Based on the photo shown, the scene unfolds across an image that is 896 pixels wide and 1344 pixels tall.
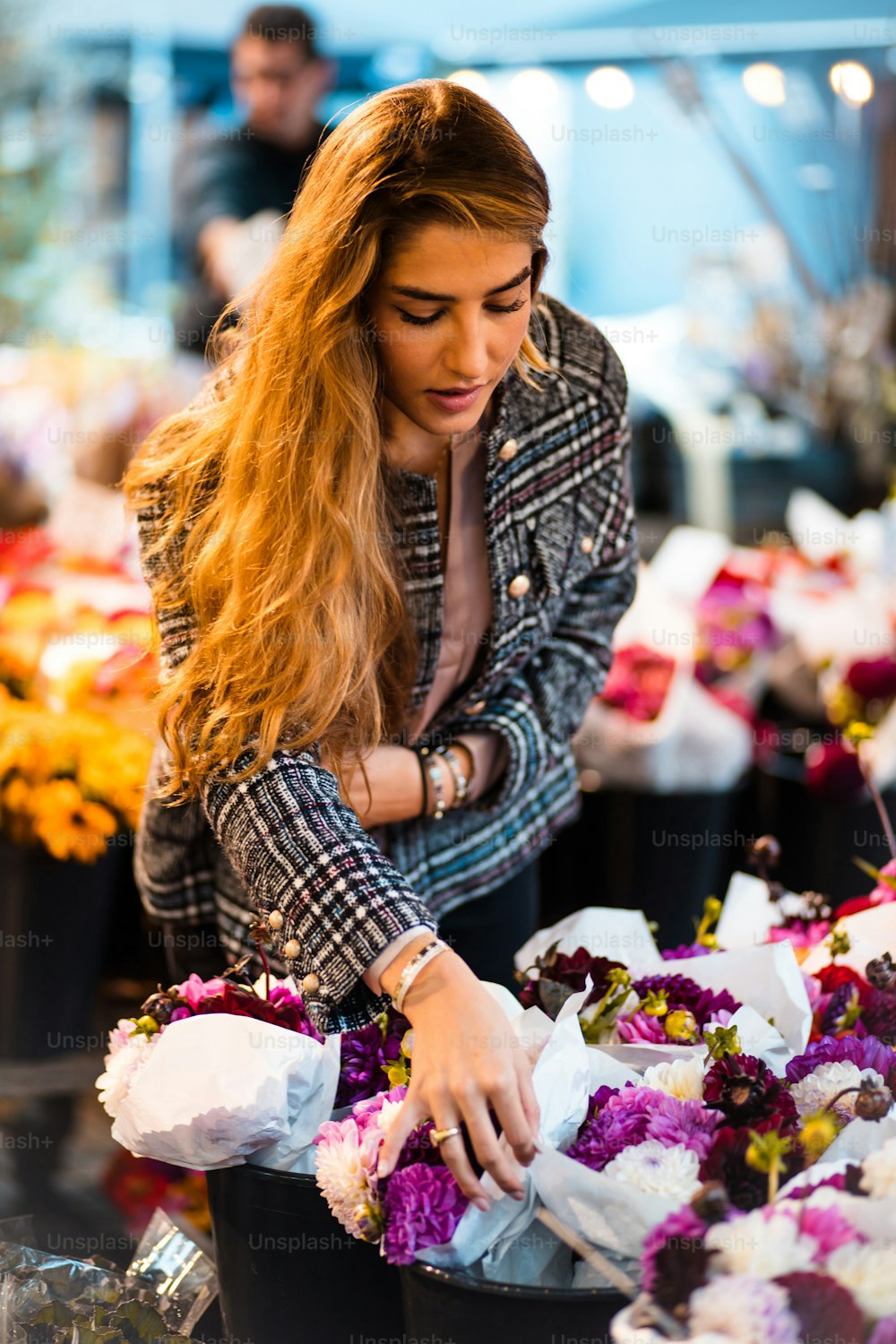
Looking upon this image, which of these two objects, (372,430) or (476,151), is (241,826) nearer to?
(372,430)

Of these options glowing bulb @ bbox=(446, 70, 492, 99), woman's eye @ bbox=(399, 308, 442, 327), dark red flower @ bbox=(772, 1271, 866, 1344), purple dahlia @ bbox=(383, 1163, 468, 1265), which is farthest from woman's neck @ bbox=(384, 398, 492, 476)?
glowing bulb @ bbox=(446, 70, 492, 99)

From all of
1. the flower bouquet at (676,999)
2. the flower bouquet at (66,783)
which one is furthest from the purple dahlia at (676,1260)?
the flower bouquet at (66,783)

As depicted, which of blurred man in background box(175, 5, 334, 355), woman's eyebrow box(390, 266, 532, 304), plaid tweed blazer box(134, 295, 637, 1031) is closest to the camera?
woman's eyebrow box(390, 266, 532, 304)

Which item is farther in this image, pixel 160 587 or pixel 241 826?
pixel 160 587

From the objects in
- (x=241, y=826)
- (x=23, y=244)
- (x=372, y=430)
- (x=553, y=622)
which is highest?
(x=23, y=244)

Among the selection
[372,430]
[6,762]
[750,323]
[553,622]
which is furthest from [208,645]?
[750,323]

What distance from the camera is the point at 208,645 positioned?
109 cm

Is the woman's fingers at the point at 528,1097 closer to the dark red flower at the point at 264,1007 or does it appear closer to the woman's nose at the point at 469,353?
the dark red flower at the point at 264,1007

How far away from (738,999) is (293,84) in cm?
285

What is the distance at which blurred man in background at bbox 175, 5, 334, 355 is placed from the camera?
328 centimetres

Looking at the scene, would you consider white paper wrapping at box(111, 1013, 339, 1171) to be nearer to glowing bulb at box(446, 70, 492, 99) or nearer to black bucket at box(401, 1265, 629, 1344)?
black bucket at box(401, 1265, 629, 1344)

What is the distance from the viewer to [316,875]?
998mm

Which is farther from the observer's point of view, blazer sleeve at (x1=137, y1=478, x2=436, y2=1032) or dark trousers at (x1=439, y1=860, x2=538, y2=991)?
dark trousers at (x1=439, y1=860, x2=538, y2=991)

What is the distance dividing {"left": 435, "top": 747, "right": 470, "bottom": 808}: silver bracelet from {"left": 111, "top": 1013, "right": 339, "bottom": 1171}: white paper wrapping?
0.41 meters
